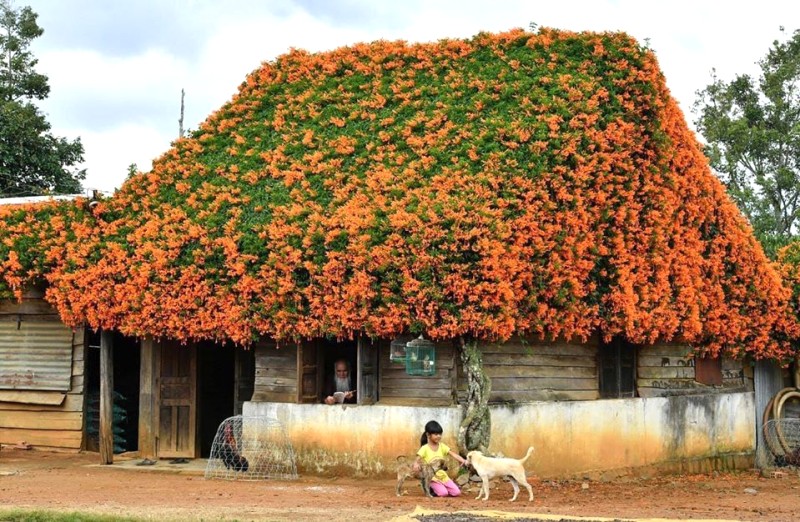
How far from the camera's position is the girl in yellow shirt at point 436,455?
13008mm

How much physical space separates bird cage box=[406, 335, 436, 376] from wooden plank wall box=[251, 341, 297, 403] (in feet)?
7.71

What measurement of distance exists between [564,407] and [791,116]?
22.6 metres

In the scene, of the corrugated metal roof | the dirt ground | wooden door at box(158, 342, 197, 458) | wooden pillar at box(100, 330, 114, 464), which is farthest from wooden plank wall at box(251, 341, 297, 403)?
the corrugated metal roof

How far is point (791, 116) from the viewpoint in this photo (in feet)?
115

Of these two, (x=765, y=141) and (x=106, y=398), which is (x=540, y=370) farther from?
(x=765, y=141)

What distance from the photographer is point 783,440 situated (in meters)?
19.8

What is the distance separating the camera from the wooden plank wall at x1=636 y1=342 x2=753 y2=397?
17.7m

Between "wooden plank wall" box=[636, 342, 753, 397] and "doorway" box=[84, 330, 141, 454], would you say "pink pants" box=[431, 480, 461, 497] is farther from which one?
"doorway" box=[84, 330, 141, 454]

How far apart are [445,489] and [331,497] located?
4.41 feet

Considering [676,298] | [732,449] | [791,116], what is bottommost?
[732,449]

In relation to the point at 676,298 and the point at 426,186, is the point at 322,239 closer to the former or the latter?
the point at 426,186

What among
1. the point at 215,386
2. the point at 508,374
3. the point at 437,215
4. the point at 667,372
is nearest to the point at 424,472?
the point at 508,374

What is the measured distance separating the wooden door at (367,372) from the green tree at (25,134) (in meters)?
18.3

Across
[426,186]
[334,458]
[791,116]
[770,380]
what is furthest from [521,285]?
[791,116]
